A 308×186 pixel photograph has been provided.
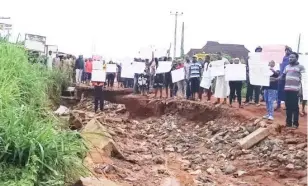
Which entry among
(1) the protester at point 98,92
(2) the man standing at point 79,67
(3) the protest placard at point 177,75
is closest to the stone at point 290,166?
(1) the protester at point 98,92

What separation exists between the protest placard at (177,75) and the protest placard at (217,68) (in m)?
2.27

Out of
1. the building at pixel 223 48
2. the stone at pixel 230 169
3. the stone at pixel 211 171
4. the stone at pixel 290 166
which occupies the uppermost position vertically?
the building at pixel 223 48

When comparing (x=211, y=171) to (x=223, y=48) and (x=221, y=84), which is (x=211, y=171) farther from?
(x=223, y=48)

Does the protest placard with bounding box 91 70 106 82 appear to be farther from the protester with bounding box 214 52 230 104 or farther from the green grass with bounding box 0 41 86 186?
the green grass with bounding box 0 41 86 186

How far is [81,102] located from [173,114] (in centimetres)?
533

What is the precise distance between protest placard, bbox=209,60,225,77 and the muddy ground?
0.95 m

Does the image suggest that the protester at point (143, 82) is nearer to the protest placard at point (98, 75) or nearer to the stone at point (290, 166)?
the protest placard at point (98, 75)

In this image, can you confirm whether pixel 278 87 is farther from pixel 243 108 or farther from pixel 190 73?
pixel 190 73

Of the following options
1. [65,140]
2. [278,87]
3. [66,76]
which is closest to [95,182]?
[65,140]

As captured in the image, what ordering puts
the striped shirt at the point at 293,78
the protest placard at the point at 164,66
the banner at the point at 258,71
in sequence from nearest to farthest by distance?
the striped shirt at the point at 293,78 < the banner at the point at 258,71 < the protest placard at the point at 164,66

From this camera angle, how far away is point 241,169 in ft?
27.6

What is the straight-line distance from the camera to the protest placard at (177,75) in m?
16.1

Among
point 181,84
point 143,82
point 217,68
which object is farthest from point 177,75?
point 143,82

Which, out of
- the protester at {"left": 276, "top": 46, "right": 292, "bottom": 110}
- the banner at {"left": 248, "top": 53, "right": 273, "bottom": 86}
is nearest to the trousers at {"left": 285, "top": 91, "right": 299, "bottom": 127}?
the protester at {"left": 276, "top": 46, "right": 292, "bottom": 110}
